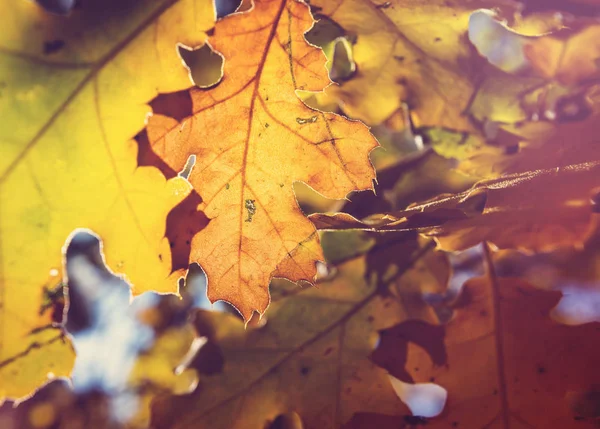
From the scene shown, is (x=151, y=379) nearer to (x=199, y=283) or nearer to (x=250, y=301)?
(x=199, y=283)

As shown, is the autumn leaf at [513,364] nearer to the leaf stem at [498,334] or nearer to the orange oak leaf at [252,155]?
the leaf stem at [498,334]

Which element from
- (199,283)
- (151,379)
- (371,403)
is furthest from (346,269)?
(151,379)

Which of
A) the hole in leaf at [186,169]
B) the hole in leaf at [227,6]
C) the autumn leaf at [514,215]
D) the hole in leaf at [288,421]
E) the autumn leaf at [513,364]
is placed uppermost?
the hole in leaf at [227,6]

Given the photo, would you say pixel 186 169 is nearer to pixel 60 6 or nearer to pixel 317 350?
pixel 60 6

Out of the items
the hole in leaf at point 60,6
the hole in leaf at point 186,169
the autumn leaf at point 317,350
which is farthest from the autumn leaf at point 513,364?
the hole in leaf at point 60,6

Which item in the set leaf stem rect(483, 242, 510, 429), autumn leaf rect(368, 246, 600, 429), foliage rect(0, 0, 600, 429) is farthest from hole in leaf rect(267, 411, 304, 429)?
leaf stem rect(483, 242, 510, 429)

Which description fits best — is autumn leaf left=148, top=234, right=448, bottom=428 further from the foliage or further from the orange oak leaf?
the orange oak leaf
